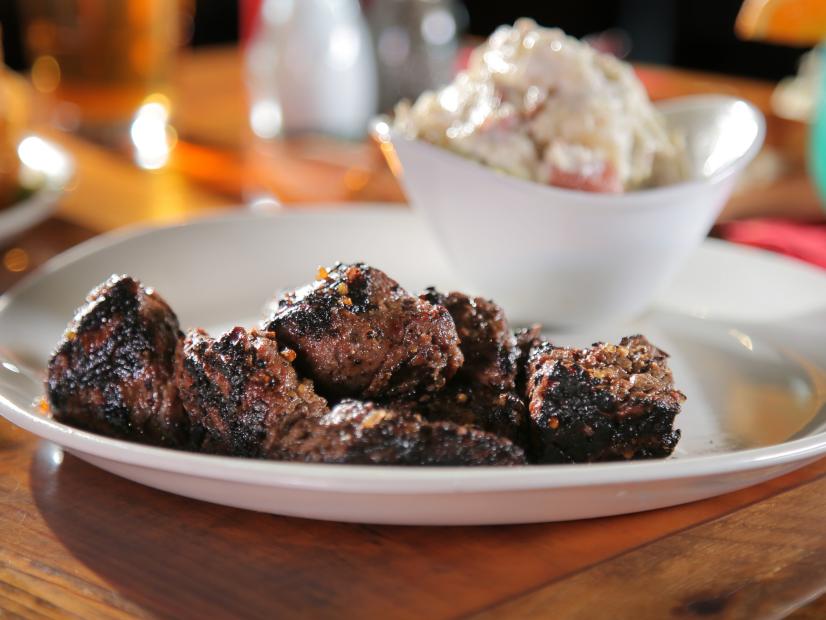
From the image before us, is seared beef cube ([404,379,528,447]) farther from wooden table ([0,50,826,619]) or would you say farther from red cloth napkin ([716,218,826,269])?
red cloth napkin ([716,218,826,269])

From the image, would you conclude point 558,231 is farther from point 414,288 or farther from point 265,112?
point 265,112

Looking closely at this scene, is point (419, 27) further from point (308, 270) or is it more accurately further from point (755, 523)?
point (755, 523)

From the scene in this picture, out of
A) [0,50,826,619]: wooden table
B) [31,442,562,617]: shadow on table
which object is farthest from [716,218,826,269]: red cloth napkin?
[31,442,562,617]: shadow on table

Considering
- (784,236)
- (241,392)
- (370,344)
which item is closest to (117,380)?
(241,392)

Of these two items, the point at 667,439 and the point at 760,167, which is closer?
the point at 667,439

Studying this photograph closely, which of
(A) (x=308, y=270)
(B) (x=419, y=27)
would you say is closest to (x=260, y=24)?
(B) (x=419, y=27)

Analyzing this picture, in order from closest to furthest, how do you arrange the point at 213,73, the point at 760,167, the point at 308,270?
the point at 308,270, the point at 760,167, the point at 213,73

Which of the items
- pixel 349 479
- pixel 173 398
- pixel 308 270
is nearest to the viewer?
pixel 349 479
